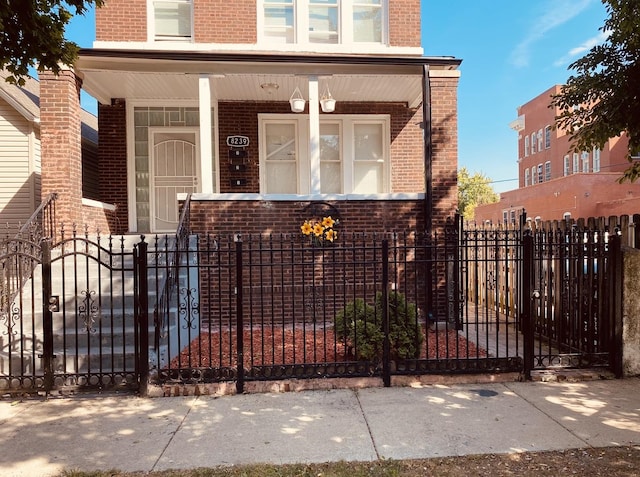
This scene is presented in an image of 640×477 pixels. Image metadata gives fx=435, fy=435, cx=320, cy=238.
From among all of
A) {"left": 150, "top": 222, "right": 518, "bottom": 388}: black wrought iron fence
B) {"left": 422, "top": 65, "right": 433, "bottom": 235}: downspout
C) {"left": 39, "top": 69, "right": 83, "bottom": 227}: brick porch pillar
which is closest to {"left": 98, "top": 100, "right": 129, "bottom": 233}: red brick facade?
{"left": 39, "top": 69, "right": 83, "bottom": 227}: brick porch pillar

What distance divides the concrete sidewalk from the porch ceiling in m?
6.14

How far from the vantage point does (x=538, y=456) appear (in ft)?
11.7


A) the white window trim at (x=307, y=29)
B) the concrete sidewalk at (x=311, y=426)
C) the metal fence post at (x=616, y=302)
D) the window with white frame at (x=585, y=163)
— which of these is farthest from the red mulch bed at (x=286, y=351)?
the window with white frame at (x=585, y=163)

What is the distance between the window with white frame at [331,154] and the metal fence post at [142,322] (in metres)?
5.57

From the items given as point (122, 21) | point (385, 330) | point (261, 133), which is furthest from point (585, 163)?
point (385, 330)

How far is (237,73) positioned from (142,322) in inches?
218

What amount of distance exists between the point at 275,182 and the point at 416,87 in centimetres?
387

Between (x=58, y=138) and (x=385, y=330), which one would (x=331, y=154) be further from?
(x=385, y=330)

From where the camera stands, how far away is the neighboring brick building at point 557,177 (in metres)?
26.5

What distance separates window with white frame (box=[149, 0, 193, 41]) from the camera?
10.1 metres

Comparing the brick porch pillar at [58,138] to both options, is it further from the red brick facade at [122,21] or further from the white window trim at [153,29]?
the white window trim at [153,29]

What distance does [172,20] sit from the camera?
33.3 ft

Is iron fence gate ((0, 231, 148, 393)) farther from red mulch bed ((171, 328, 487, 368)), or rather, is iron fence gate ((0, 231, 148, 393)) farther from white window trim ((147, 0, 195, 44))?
white window trim ((147, 0, 195, 44))

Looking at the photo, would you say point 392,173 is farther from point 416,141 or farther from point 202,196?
point 202,196
